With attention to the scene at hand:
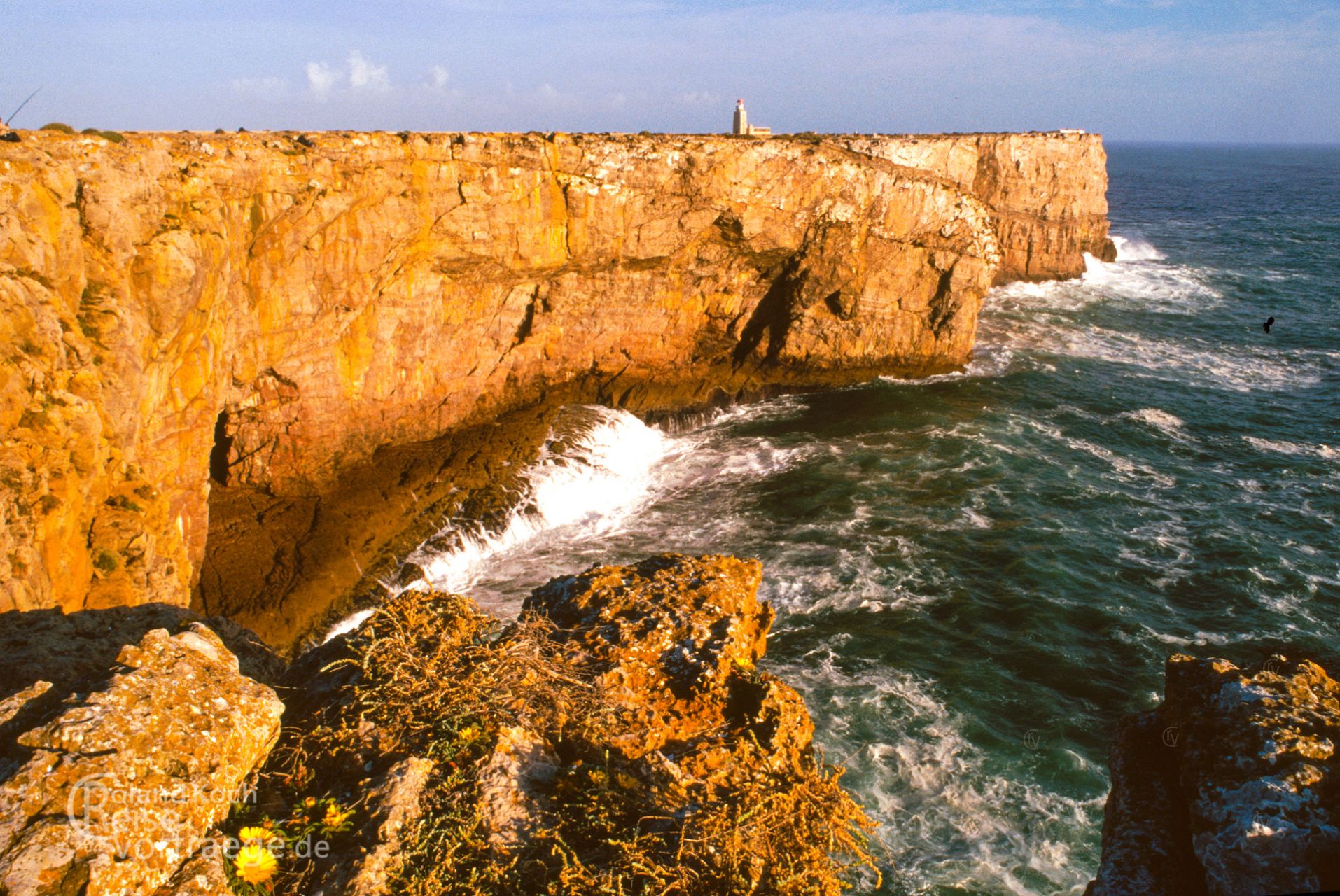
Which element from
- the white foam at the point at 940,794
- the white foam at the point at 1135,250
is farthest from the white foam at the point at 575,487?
the white foam at the point at 1135,250

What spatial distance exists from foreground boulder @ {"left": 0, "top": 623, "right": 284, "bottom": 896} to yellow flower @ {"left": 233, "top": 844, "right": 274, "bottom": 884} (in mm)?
226

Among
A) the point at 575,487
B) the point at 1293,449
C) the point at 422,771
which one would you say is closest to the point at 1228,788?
the point at 422,771

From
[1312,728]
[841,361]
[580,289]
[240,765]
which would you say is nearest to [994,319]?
[841,361]

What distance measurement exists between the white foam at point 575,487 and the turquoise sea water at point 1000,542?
9 centimetres

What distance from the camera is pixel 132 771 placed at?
4.15 m

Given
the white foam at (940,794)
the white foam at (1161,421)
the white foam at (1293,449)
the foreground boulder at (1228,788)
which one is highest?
the foreground boulder at (1228,788)

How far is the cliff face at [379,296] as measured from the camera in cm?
1199

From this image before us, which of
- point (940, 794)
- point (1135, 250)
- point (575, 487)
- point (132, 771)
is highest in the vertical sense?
point (1135, 250)

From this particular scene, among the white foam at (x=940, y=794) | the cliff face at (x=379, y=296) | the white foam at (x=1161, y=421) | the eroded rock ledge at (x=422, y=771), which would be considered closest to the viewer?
the eroded rock ledge at (x=422, y=771)

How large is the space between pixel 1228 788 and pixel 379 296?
21.3m

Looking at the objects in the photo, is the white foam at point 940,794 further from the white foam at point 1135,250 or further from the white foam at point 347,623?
the white foam at point 1135,250

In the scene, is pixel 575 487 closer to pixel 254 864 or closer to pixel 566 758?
pixel 566 758

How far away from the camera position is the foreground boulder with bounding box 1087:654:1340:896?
14.9 feet

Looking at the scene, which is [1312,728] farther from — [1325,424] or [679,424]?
[1325,424]
